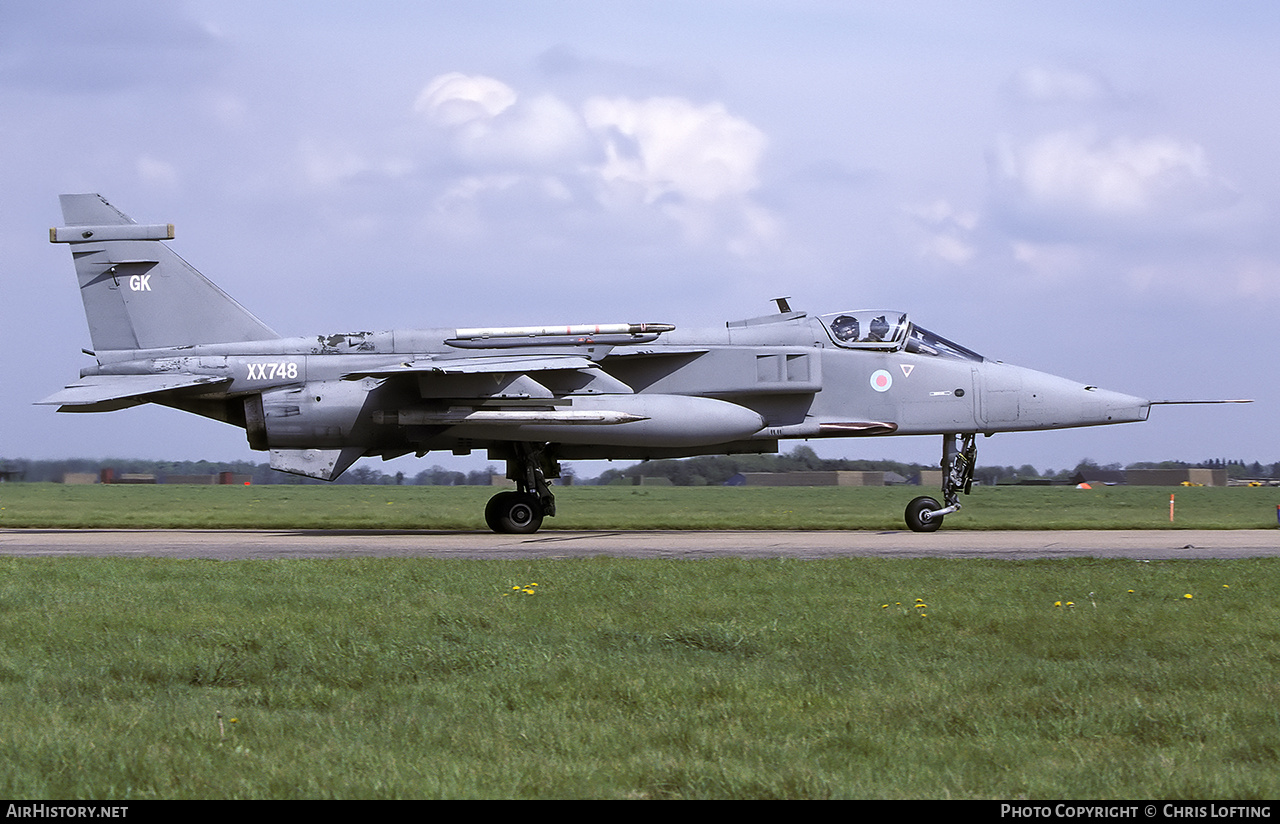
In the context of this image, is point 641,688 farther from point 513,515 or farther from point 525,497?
Answer: point 525,497

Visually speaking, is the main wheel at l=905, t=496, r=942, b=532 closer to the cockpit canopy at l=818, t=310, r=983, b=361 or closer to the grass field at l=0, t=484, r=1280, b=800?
the cockpit canopy at l=818, t=310, r=983, b=361

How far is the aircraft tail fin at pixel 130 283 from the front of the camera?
19.5 m

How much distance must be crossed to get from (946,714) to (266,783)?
3.09 metres

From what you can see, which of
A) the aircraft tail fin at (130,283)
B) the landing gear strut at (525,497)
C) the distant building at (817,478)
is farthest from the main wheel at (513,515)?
the distant building at (817,478)

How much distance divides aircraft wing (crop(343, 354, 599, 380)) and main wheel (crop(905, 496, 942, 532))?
5.66 m

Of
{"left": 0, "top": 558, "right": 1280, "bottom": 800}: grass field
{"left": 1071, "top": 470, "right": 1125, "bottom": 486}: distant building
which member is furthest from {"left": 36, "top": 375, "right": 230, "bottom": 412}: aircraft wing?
{"left": 1071, "top": 470, "right": 1125, "bottom": 486}: distant building

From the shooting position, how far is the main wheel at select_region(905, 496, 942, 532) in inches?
746

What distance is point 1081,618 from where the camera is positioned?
8.34 metres

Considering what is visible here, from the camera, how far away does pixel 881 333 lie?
19266mm

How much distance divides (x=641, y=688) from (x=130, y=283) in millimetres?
16199

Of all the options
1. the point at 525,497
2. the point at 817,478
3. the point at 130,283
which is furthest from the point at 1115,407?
the point at 817,478
